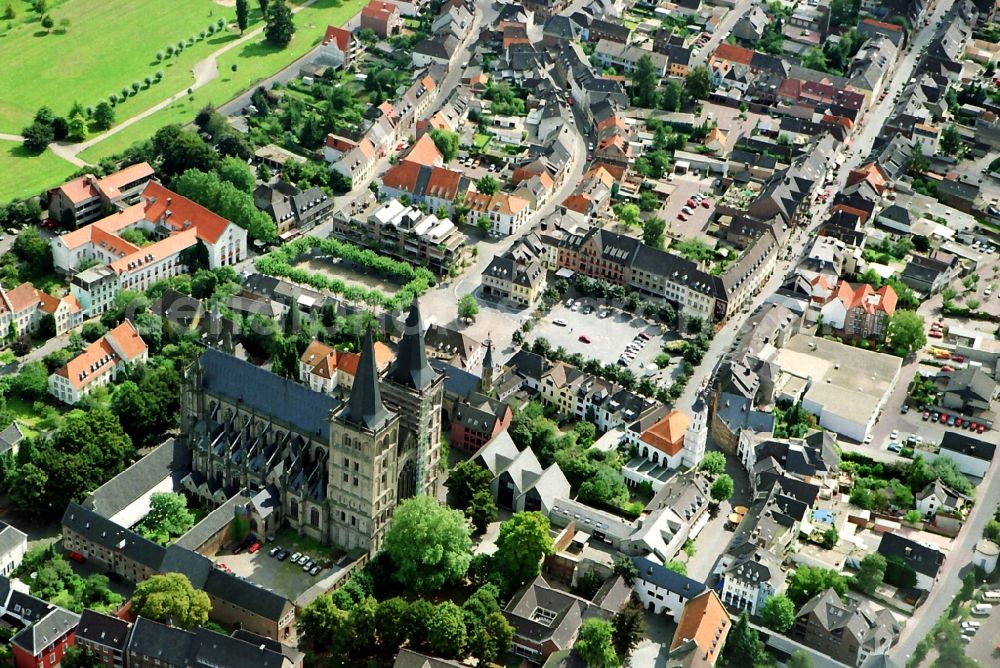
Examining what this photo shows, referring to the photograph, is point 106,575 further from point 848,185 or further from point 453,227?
point 848,185

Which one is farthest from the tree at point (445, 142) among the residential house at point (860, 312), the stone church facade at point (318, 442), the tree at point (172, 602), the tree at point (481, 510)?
the tree at point (172, 602)

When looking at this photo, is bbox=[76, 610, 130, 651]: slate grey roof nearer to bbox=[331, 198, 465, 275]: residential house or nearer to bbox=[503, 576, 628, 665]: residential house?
bbox=[503, 576, 628, 665]: residential house

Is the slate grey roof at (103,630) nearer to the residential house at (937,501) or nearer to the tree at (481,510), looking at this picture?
the tree at (481,510)

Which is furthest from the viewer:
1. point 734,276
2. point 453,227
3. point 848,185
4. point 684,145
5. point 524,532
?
point 684,145

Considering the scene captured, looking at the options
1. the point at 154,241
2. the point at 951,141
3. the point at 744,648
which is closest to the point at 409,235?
the point at 154,241

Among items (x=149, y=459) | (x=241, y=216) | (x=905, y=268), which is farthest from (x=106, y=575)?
(x=905, y=268)

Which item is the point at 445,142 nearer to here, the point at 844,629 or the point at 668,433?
the point at 668,433
